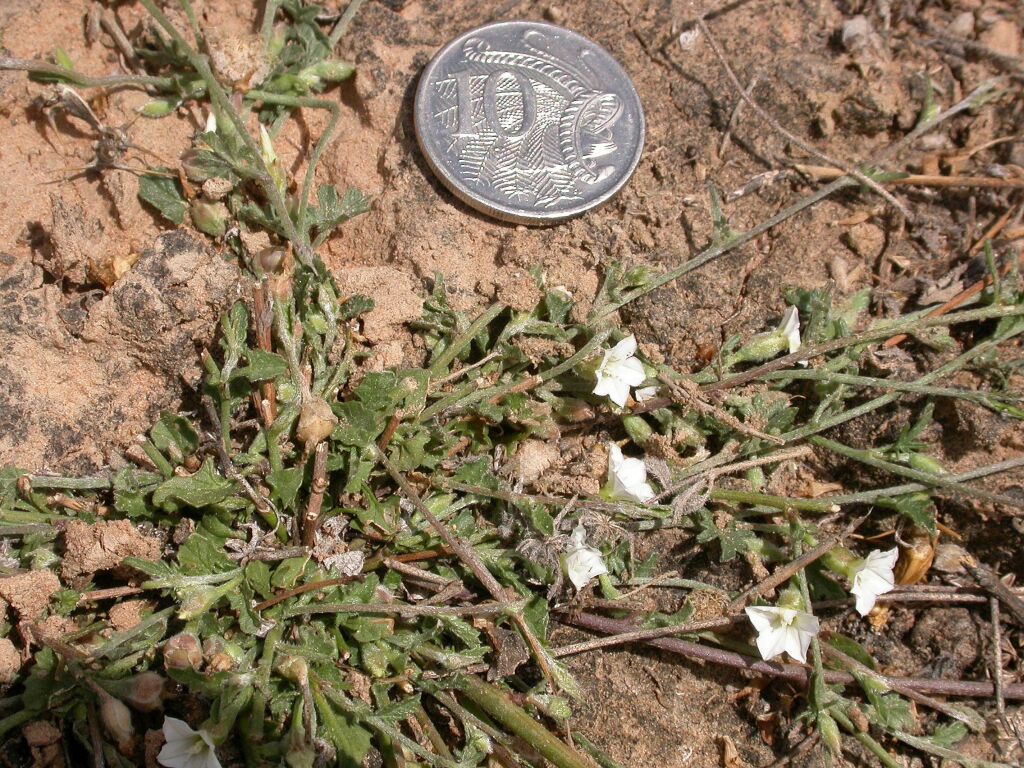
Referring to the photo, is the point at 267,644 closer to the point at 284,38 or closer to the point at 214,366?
the point at 214,366

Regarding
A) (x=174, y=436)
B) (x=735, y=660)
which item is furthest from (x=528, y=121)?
(x=735, y=660)

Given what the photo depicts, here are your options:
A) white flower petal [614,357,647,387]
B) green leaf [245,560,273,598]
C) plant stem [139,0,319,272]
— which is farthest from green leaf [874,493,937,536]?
plant stem [139,0,319,272]

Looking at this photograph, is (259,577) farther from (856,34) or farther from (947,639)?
(856,34)

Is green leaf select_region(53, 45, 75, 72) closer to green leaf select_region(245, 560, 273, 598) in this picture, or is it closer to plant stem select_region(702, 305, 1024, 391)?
green leaf select_region(245, 560, 273, 598)

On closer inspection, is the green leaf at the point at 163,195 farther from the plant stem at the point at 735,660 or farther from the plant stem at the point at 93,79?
the plant stem at the point at 735,660

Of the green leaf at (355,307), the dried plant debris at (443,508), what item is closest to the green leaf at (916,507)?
the dried plant debris at (443,508)

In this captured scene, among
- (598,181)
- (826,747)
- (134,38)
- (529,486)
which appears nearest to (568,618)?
(529,486)
